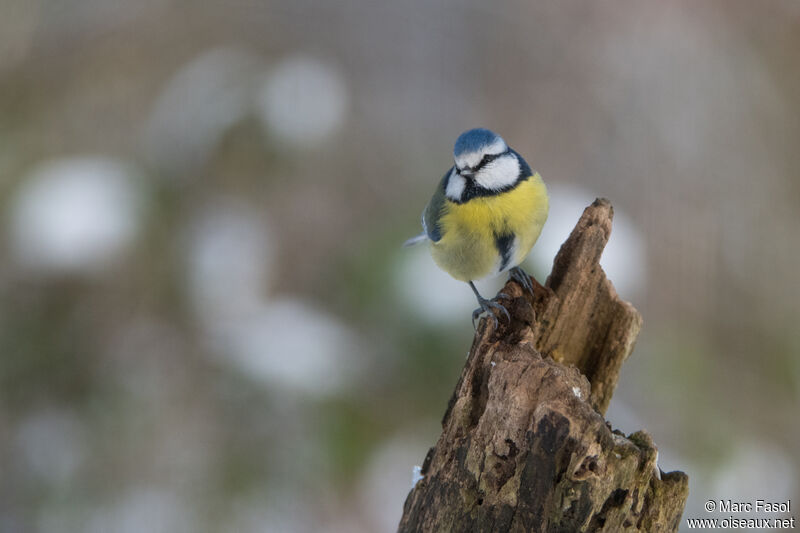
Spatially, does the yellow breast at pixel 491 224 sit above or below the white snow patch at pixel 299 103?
below

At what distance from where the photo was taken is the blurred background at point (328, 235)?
2.21 m

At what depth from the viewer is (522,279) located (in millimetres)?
1622

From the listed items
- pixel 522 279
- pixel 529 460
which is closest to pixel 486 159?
pixel 522 279

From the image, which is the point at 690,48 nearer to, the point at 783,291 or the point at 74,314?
the point at 783,291

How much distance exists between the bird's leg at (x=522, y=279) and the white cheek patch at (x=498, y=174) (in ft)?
0.69

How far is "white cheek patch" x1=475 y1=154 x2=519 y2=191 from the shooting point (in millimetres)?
1571

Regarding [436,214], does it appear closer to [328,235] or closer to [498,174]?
[498,174]

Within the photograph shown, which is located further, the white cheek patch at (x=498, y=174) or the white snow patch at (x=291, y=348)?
the white snow patch at (x=291, y=348)

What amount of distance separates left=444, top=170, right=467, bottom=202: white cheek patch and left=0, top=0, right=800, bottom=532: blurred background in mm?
518

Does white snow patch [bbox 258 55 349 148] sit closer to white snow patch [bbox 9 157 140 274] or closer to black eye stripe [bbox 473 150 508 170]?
white snow patch [bbox 9 157 140 274]

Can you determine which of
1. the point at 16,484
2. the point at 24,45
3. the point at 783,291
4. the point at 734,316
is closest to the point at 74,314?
the point at 16,484

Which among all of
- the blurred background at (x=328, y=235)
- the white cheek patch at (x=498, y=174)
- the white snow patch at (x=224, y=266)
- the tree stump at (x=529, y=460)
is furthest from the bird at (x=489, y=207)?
the white snow patch at (x=224, y=266)

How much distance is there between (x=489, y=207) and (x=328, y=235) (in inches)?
48.0

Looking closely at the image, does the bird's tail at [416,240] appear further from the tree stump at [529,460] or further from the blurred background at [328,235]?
the tree stump at [529,460]
